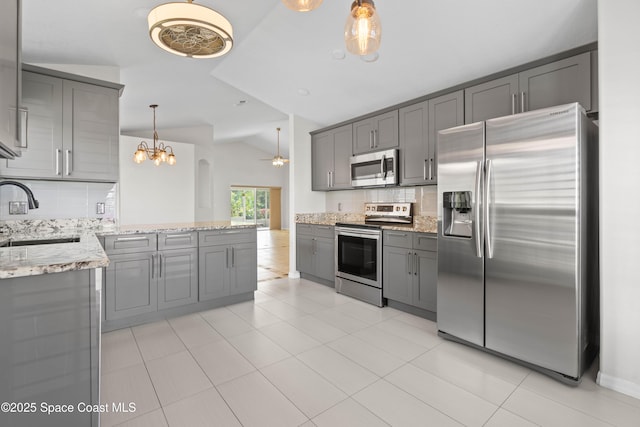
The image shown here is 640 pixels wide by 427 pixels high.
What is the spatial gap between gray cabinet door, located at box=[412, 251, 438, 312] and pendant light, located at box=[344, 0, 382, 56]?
220cm

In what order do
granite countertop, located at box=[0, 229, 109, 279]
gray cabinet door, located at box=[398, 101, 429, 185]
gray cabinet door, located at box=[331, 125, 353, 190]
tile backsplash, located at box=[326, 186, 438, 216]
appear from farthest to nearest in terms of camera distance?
gray cabinet door, located at box=[331, 125, 353, 190] → tile backsplash, located at box=[326, 186, 438, 216] → gray cabinet door, located at box=[398, 101, 429, 185] → granite countertop, located at box=[0, 229, 109, 279]

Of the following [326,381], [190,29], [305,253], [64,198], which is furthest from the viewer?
[305,253]

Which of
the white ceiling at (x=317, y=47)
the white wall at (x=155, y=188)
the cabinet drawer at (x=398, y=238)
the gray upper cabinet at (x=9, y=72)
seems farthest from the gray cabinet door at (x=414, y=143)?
the white wall at (x=155, y=188)

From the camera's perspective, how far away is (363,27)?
1.25 metres

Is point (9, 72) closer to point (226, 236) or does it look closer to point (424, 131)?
point (226, 236)

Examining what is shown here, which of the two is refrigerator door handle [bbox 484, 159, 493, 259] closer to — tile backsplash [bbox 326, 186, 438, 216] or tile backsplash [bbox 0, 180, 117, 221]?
tile backsplash [bbox 326, 186, 438, 216]

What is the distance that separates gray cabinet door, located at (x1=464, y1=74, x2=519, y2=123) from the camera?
9.12 feet

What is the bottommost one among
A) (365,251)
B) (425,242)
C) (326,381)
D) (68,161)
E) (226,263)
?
(326,381)

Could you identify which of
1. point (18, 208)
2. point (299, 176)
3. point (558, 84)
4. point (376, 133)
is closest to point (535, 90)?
point (558, 84)

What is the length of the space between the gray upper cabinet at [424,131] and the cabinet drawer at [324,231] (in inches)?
46.1

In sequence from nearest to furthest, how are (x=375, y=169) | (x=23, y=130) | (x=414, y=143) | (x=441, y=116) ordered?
(x=23, y=130) < (x=441, y=116) < (x=414, y=143) < (x=375, y=169)

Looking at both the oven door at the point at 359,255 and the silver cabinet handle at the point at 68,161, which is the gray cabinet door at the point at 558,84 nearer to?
the oven door at the point at 359,255

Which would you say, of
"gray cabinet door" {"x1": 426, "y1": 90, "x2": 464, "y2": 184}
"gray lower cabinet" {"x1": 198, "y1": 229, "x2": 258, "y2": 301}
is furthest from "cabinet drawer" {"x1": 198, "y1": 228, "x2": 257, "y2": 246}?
"gray cabinet door" {"x1": 426, "y1": 90, "x2": 464, "y2": 184}

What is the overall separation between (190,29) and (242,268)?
2577 mm
